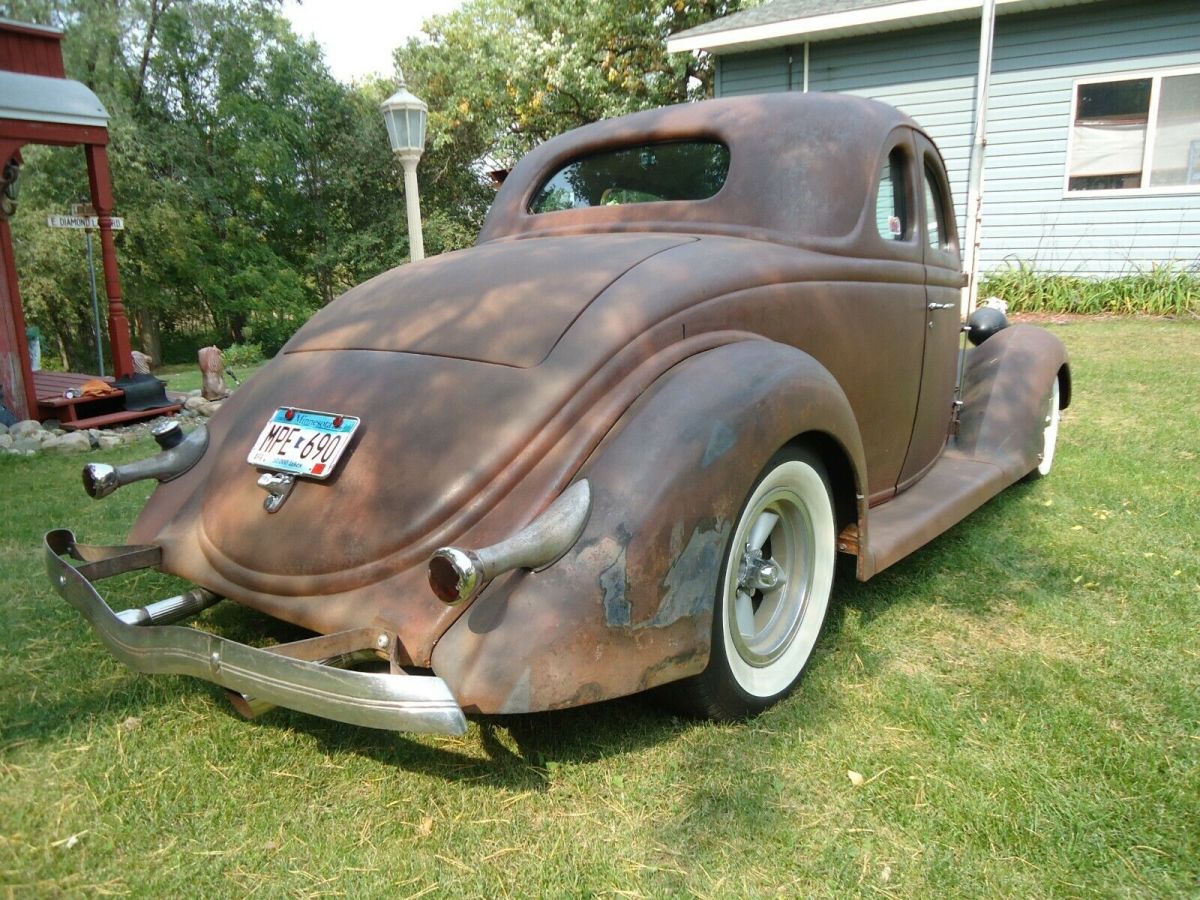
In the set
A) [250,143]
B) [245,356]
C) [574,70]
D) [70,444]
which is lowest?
[245,356]

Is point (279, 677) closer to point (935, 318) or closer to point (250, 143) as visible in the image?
point (935, 318)

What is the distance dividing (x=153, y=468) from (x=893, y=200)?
9.47 feet

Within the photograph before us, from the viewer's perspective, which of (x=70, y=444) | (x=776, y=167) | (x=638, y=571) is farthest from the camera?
(x=70, y=444)

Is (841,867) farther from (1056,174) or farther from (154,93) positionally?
(154,93)

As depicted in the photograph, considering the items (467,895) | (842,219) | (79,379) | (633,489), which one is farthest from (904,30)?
(467,895)

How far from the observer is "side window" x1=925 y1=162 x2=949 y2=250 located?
3.65 metres

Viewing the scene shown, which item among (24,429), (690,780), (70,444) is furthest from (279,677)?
(24,429)

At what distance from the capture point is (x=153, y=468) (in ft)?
8.55

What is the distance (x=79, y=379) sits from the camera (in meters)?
7.98

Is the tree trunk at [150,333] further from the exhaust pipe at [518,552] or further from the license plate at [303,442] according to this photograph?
the exhaust pipe at [518,552]

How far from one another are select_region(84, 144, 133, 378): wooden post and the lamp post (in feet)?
10.3

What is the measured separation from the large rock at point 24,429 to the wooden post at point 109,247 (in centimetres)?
119

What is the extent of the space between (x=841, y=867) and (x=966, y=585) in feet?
5.63

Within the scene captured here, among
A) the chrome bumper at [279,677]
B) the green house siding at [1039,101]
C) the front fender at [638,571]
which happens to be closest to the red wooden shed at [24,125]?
the chrome bumper at [279,677]
